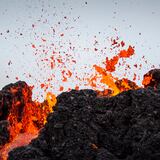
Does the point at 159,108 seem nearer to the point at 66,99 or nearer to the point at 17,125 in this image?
the point at 66,99

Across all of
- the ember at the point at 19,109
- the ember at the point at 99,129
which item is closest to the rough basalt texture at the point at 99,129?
the ember at the point at 99,129

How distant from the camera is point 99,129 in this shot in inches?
695

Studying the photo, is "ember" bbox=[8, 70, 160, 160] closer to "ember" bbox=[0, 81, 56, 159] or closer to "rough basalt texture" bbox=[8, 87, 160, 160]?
"rough basalt texture" bbox=[8, 87, 160, 160]

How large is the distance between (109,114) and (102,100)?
1.15 meters

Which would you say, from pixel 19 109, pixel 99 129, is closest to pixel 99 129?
pixel 99 129

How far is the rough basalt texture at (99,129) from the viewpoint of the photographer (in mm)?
16531

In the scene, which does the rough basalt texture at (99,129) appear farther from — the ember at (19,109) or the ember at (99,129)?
the ember at (19,109)

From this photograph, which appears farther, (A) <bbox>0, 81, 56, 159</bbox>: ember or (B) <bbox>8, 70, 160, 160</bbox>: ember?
(A) <bbox>0, 81, 56, 159</bbox>: ember

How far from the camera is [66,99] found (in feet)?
62.4

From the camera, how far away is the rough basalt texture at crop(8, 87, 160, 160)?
16.5 metres

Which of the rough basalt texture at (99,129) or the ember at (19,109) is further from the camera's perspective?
the ember at (19,109)

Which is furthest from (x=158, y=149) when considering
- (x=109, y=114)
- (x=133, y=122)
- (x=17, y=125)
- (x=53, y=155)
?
(x=17, y=125)

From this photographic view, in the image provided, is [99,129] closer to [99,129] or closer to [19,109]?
[99,129]

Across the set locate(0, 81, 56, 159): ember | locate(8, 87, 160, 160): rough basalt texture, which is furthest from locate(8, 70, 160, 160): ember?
locate(0, 81, 56, 159): ember
